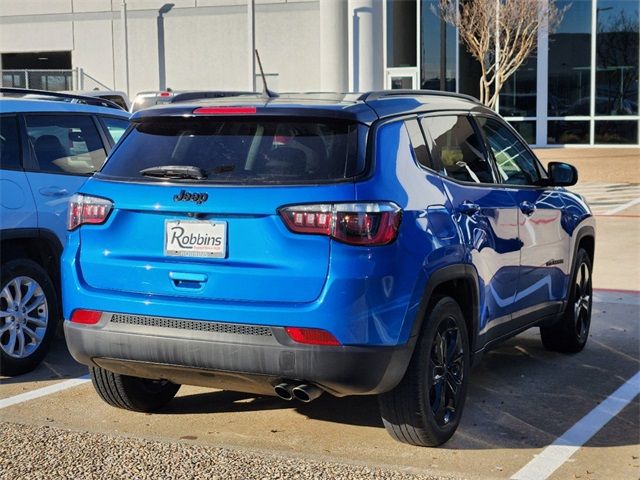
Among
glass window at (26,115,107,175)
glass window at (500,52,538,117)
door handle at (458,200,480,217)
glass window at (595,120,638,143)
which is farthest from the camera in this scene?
glass window at (500,52,538,117)

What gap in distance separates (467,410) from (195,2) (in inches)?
1260

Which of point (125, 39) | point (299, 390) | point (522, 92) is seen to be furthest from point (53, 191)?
point (125, 39)

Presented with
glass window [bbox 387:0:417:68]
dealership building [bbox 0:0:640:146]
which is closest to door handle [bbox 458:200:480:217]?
dealership building [bbox 0:0:640:146]

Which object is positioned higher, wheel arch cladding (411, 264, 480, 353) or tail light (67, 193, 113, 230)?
tail light (67, 193, 113, 230)

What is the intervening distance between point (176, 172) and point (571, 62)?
2830 cm

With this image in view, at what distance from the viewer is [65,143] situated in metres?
6.92

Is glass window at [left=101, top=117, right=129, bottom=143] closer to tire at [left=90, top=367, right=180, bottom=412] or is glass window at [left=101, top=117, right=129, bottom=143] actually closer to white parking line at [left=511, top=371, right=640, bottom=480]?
tire at [left=90, top=367, right=180, bottom=412]

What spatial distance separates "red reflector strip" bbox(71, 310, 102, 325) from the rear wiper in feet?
2.36

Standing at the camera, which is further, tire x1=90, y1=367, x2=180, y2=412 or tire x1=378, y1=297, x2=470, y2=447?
tire x1=90, y1=367, x2=180, y2=412

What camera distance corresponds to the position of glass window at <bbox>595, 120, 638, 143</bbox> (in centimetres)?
3017

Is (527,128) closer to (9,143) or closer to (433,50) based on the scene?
(433,50)

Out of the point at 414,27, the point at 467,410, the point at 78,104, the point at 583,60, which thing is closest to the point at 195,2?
the point at 414,27

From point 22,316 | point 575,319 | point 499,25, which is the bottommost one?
point 575,319

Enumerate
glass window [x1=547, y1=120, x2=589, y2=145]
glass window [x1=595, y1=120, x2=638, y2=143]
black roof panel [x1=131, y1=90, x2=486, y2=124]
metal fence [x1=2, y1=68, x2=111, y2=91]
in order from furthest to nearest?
metal fence [x1=2, y1=68, x2=111, y2=91] → glass window [x1=547, y1=120, x2=589, y2=145] → glass window [x1=595, y1=120, x2=638, y2=143] → black roof panel [x1=131, y1=90, x2=486, y2=124]
